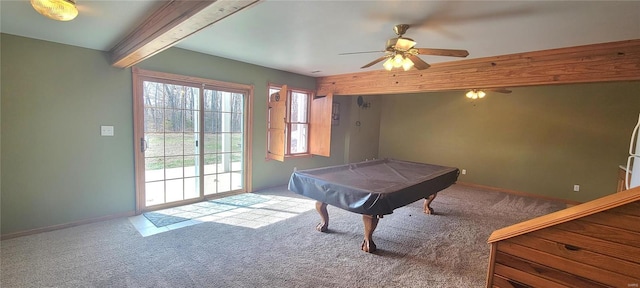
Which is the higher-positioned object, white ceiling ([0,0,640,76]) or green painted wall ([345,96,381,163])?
white ceiling ([0,0,640,76])

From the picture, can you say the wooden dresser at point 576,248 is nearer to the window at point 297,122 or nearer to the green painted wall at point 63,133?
the green painted wall at point 63,133

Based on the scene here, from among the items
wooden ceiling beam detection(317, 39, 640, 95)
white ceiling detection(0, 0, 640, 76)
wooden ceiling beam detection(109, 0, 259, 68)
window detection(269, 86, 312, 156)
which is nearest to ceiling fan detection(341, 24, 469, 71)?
white ceiling detection(0, 0, 640, 76)

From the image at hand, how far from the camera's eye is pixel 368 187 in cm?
271

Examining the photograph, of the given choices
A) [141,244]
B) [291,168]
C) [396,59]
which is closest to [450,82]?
[396,59]

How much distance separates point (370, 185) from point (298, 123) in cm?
306

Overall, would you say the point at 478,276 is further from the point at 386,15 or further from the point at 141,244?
the point at 141,244

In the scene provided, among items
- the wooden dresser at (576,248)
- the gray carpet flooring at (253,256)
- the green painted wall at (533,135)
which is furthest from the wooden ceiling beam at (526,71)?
the wooden dresser at (576,248)

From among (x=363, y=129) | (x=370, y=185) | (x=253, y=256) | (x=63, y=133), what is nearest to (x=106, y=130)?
(x=63, y=133)

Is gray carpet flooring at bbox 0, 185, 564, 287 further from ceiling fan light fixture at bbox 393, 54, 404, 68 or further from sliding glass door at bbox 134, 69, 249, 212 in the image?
ceiling fan light fixture at bbox 393, 54, 404, 68

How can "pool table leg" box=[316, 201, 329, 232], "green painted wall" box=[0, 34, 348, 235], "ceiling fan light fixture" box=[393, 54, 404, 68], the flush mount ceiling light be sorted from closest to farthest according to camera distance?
the flush mount ceiling light, "ceiling fan light fixture" box=[393, 54, 404, 68], "green painted wall" box=[0, 34, 348, 235], "pool table leg" box=[316, 201, 329, 232]

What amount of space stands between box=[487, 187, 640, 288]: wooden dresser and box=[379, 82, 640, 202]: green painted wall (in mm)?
4972

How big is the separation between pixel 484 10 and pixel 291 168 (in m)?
4.18

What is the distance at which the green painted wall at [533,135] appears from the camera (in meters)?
4.51

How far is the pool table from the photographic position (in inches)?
96.8
